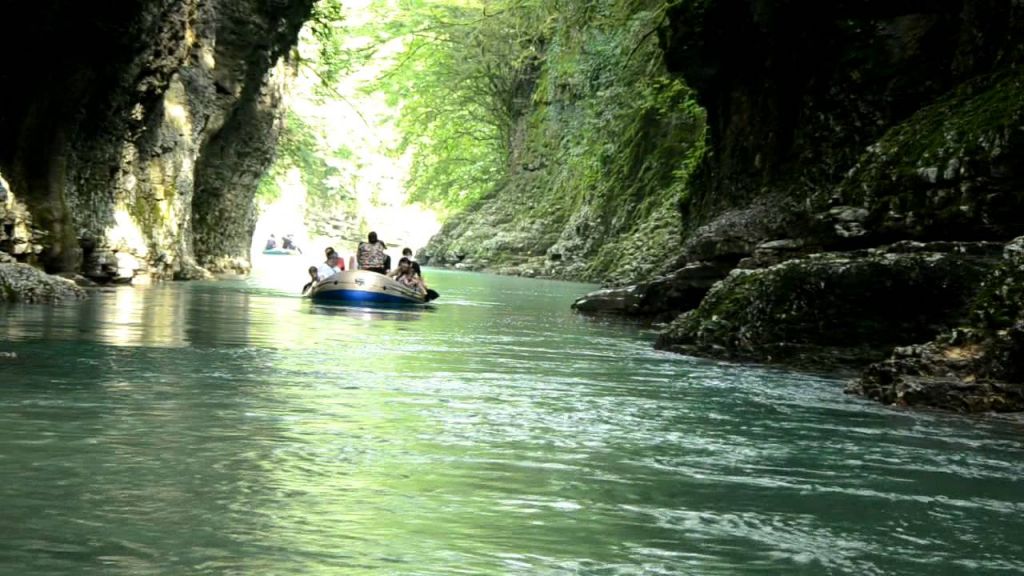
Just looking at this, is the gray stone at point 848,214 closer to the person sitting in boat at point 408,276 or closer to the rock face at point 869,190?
the rock face at point 869,190

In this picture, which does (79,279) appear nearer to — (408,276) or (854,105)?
(408,276)

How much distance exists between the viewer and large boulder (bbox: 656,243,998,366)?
35.8ft

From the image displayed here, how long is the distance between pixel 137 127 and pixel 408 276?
5.76 meters

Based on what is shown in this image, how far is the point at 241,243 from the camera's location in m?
35.6

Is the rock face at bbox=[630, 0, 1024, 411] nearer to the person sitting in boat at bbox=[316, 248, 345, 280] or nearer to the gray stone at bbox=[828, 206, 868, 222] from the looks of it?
the gray stone at bbox=[828, 206, 868, 222]

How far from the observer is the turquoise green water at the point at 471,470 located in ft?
13.8

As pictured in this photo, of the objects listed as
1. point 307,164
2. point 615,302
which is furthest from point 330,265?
point 307,164

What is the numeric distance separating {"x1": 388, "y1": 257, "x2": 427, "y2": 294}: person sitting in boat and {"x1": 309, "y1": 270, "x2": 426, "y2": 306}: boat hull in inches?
36.8

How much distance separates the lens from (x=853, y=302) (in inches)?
445

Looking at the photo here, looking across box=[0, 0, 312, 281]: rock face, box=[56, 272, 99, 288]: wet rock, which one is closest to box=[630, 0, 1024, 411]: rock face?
box=[0, 0, 312, 281]: rock face

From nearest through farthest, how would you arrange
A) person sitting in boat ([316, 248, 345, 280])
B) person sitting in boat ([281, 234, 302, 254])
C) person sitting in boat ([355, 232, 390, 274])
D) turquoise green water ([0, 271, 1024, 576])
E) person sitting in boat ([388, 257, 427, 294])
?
1. turquoise green water ([0, 271, 1024, 576])
2. person sitting in boat ([388, 257, 427, 294])
3. person sitting in boat ([355, 232, 390, 274])
4. person sitting in boat ([316, 248, 345, 280])
5. person sitting in boat ([281, 234, 302, 254])

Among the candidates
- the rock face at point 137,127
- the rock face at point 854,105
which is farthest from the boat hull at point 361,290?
the rock face at point 854,105

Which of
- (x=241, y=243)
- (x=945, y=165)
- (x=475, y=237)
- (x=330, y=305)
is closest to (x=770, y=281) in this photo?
(x=945, y=165)

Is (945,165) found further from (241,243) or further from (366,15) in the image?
(366,15)
